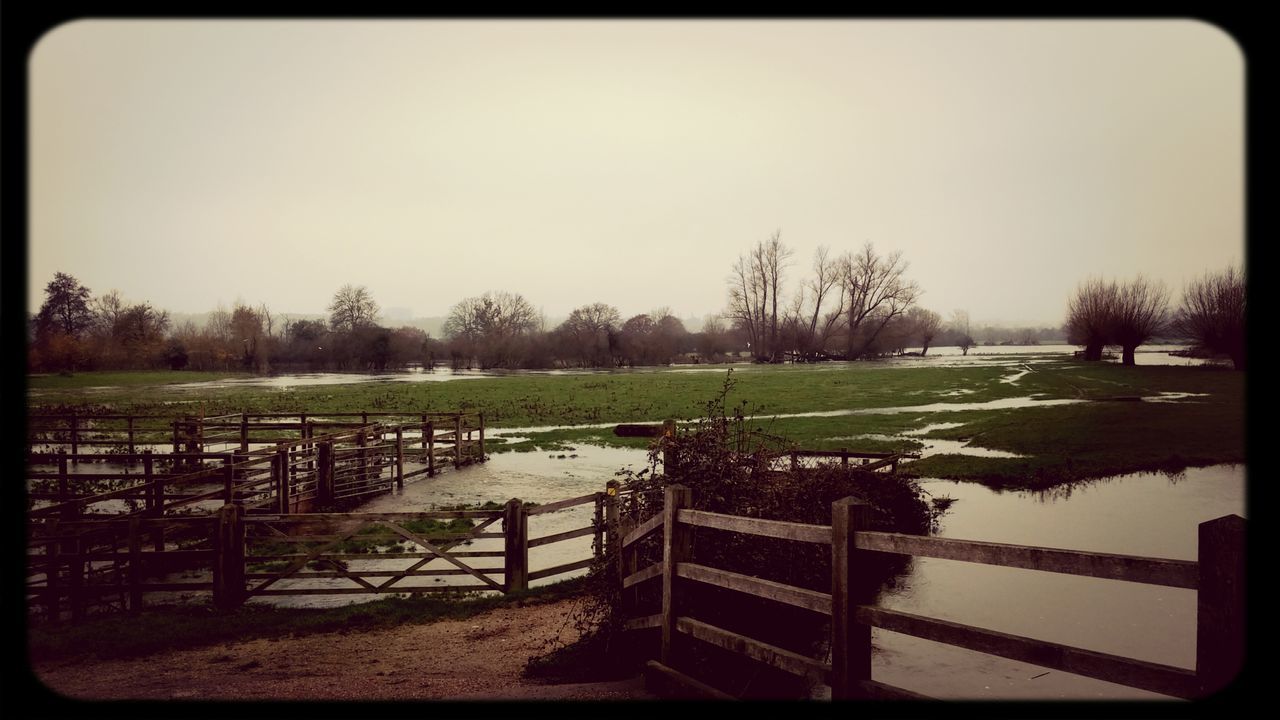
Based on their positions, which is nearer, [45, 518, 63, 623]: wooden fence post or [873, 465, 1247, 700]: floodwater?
[873, 465, 1247, 700]: floodwater

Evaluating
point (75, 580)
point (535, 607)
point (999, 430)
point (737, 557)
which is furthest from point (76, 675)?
point (999, 430)

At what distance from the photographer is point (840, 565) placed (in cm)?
396

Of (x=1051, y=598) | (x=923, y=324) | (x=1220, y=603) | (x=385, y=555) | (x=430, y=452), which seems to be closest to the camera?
(x=1220, y=603)

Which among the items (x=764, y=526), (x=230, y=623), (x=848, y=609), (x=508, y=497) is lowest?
(x=508, y=497)

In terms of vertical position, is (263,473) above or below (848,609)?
below

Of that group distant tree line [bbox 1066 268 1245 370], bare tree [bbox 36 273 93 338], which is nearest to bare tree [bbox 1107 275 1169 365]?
distant tree line [bbox 1066 268 1245 370]

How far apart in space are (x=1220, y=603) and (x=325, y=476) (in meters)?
17.4

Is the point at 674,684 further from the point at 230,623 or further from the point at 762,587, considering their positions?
the point at 230,623

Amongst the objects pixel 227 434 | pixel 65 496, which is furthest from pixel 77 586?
pixel 227 434

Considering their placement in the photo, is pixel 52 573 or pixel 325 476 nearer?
pixel 52 573

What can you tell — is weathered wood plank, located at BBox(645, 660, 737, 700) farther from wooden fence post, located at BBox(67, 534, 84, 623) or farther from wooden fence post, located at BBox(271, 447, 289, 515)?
wooden fence post, located at BBox(271, 447, 289, 515)

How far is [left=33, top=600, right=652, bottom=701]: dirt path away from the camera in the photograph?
19.9 feet

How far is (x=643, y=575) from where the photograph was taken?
6.16 metres

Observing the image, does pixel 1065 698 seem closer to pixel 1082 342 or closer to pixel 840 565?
pixel 840 565
